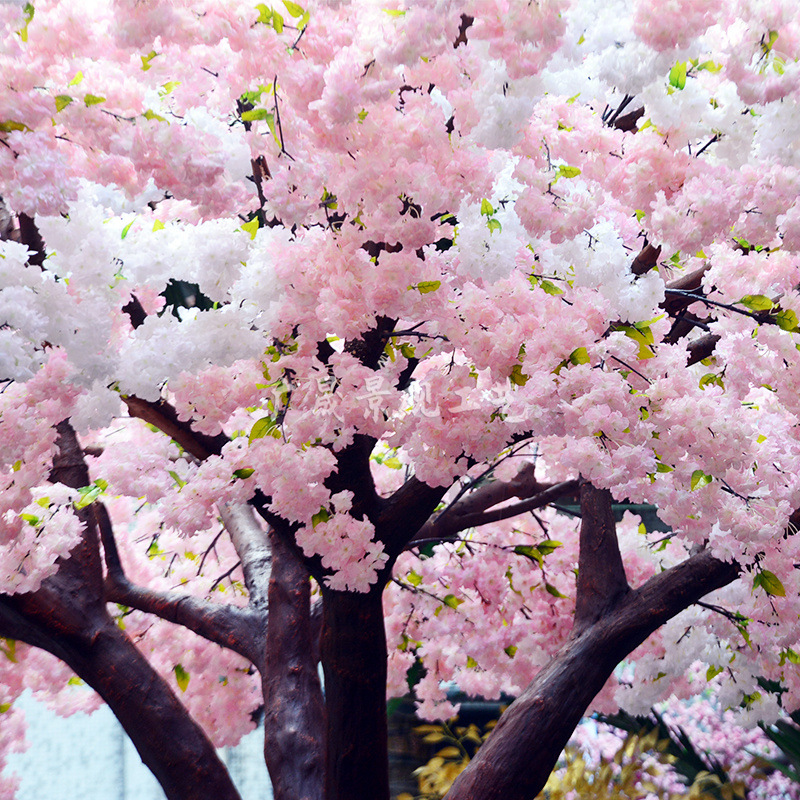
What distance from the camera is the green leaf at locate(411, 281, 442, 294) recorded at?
69.6 inches

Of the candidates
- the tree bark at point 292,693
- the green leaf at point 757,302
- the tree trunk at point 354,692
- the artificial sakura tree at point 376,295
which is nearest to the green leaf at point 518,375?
the artificial sakura tree at point 376,295

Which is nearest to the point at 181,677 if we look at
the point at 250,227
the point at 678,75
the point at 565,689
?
the point at 565,689

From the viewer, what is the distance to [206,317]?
1.76 m

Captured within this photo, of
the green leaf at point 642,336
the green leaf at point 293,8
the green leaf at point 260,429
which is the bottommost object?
the green leaf at point 642,336

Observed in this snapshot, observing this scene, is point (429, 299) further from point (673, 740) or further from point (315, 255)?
point (673, 740)

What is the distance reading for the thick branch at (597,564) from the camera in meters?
2.62

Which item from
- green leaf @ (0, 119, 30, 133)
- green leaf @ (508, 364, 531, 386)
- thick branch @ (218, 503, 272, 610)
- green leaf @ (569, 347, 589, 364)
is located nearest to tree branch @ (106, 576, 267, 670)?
thick branch @ (218, 503, 272, 610)

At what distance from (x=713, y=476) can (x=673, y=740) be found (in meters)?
2.91

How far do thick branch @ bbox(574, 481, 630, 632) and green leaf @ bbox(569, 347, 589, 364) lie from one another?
47.2 inches

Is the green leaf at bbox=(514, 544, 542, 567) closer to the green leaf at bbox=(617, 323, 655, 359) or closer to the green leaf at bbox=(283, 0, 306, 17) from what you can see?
the green leaf at bbox=(617, 323, 655, 359)

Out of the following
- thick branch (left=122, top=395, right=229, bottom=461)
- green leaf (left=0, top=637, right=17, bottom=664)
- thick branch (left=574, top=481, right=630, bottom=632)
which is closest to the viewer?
thick branch (left=122, top=395, right=229, bottom=461)

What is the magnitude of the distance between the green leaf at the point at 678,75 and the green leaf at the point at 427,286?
667mm

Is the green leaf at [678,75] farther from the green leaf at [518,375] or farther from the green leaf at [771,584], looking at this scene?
the green leaf at [771,584]

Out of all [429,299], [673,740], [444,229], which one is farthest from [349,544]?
[673,740]
